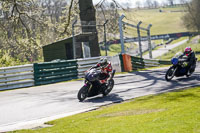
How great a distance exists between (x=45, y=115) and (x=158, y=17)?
150792mm

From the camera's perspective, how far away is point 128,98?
36.4 ft

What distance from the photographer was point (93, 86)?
11.7 metres

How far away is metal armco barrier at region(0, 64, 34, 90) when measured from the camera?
55.0ft

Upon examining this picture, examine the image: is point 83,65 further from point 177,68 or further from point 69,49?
point 177,68


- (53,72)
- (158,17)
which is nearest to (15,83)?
(53,72)

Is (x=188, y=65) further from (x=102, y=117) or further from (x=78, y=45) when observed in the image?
(x=78, y=45)

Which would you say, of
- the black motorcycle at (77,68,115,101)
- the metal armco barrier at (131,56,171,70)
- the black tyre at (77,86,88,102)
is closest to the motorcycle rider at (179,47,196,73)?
the black motorcycle at (77,68,115,101)

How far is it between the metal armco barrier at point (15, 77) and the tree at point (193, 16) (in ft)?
165

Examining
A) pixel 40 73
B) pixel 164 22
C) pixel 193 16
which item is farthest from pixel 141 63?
pixel 164 22

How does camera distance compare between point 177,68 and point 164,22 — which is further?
point 164,22

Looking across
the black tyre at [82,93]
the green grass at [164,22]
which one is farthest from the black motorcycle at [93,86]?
the green grass at [164,22]

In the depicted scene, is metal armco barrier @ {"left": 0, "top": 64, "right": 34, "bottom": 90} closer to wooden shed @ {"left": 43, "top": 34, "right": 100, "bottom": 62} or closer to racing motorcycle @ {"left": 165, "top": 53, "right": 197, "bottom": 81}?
wooden shed @ {"left": 43, "top": 34, "right": 100, "bottom": 62}

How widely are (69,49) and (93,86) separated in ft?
44.8

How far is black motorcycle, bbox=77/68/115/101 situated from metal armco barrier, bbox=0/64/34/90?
251 inches
